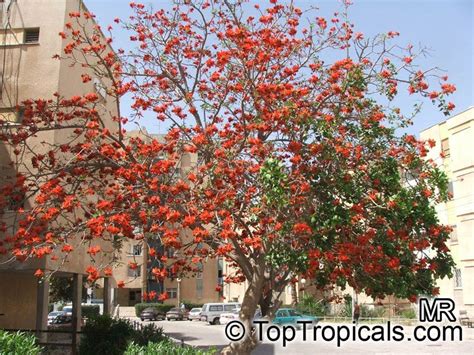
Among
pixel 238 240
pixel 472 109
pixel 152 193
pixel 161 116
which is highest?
pixel 472 109

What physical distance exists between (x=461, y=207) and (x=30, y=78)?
2634 centimetres

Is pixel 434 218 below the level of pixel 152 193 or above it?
below

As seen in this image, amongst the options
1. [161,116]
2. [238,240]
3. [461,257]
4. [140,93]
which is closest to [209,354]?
[238,240]

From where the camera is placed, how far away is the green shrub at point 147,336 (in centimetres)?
1363

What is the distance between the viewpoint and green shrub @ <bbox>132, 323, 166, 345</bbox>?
44.7 feet

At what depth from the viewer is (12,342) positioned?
8.07 metres

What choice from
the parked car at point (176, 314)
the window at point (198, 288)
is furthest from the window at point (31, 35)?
the window at point (198, 288)

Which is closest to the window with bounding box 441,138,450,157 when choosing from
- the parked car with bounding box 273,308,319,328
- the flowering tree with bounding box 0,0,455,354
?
the parked car with bounding box 273,308,319,328

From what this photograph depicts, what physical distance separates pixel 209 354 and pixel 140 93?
606cm

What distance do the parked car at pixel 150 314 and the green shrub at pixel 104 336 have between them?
34444mm

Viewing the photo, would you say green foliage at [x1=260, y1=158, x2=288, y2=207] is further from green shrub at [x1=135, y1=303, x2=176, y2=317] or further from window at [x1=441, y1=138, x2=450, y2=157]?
green shrub at [x1=135, y1=303, x2=176, y2=317]

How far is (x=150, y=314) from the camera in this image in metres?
48.2

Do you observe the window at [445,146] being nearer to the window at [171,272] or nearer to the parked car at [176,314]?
the window at [171,272]

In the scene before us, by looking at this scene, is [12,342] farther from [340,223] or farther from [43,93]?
[43,93]
